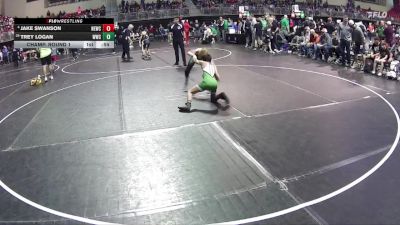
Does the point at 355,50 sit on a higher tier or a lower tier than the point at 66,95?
higher

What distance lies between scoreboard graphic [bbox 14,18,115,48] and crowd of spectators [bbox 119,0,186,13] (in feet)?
64.5

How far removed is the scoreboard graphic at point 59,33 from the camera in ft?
40.9

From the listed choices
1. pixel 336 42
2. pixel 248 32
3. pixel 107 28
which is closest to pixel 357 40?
pixel 336 42

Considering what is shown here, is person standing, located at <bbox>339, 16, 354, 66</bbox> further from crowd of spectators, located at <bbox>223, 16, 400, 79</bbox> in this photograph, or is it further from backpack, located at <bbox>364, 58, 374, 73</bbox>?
backpack, located at <bbox>364, 58, 374, 73</bbox>

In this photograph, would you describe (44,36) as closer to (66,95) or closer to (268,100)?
(66,95)

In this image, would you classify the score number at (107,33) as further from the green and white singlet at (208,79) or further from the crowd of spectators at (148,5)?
the crowd of spectators at (148,5)

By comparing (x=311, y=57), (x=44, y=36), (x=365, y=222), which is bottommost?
(x=365, y=222)

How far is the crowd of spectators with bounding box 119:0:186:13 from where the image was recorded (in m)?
32.1

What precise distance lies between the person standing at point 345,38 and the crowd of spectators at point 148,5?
18.6 metres

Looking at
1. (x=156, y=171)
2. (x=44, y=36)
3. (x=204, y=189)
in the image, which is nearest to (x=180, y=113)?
(x=156, y=171)

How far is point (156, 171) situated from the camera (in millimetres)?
7148

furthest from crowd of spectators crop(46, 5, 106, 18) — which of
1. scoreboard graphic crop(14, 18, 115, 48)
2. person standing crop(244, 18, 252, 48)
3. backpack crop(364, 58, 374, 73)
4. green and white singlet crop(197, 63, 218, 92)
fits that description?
green and white singlet crop(197, 63, 218, 92)

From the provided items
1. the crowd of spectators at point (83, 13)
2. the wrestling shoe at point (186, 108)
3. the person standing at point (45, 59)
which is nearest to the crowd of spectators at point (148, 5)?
the crowd of spectators at point (83, 13)

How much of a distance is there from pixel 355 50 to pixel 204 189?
37.4 ft
